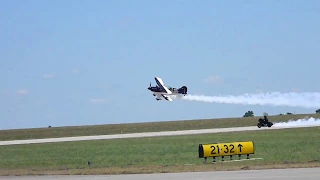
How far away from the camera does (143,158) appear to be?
5209cm

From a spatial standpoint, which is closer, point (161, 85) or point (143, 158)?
point (143, 158)

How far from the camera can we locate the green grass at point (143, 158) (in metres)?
41.2

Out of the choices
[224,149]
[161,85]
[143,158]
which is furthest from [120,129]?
[224,149]

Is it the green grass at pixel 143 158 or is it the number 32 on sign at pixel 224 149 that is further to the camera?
the number 32 on sign at pixel 224 149

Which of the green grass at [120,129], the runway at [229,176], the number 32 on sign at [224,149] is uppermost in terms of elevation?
the green grass at [120,129]

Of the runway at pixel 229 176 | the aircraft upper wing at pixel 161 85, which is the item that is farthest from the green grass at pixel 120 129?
the runway at pixel 229 176

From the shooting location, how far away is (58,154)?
61031 millimetres

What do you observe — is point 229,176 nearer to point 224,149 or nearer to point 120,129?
point 224,149

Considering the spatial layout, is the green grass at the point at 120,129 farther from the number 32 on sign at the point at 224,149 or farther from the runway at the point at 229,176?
the runway at the point at 229,176

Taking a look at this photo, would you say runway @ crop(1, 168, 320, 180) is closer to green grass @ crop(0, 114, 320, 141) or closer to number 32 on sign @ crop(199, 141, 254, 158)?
number 32 on sign @ crop(199, 141, 254, 158)

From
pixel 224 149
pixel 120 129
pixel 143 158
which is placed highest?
pixel 120 129

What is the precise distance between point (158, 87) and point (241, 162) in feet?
95.6

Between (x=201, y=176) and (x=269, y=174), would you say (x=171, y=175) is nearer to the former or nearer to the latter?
(x=201, y=176)

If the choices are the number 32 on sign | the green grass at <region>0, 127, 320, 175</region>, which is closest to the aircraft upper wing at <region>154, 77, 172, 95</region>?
the green grass at <region>0, 127, 320, 175</region>
